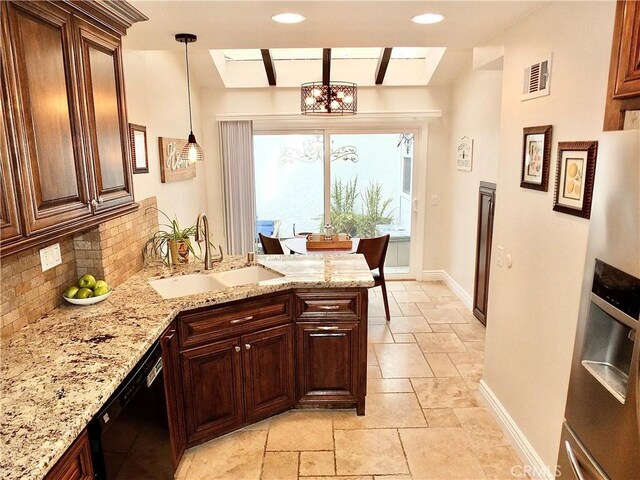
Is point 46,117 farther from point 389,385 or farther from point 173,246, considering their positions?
point 389,385

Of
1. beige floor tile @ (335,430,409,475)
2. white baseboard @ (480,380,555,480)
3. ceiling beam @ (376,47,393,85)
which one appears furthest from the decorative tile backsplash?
ceiling beam @ (376,47,393,85)

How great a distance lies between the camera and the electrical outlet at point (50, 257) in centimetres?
215

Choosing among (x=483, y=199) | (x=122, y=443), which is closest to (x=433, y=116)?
(x=483, y=199)

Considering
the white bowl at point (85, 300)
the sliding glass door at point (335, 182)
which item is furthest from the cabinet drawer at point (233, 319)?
the sliding glass door at point (335, 182)

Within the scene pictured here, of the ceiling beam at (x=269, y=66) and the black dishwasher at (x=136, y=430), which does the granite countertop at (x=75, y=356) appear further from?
the ceiling beam at (x=269, y=66)

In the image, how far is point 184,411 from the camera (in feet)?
7.97

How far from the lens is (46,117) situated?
5.32ft

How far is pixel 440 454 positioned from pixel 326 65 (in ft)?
12.4

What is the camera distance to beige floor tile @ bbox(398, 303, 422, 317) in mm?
4727

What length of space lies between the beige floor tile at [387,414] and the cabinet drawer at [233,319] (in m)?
0.81

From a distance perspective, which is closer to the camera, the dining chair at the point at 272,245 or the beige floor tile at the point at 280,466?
the beige floor tile at the point at 280,466

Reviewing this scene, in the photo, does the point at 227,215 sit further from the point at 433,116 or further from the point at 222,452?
the point at 222,452

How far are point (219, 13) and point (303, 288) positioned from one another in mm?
1614

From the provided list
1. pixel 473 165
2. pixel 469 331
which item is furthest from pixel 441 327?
pixel 473 165
